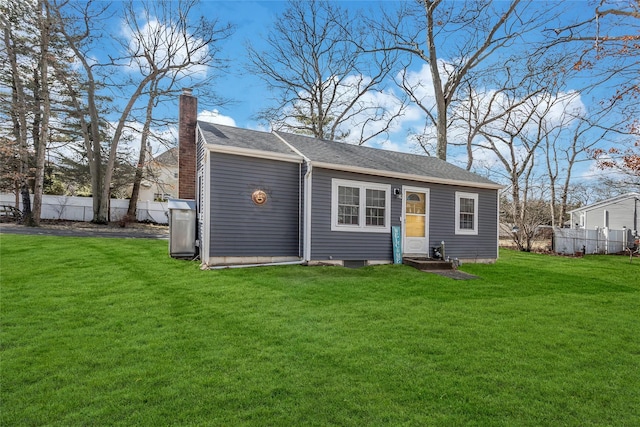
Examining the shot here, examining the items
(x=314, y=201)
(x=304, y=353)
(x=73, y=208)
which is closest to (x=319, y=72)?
(x=314, y=201)

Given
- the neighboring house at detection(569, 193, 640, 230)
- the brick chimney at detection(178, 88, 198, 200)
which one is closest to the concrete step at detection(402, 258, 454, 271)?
the brick chimney at detection(178, 88, 198, 200)

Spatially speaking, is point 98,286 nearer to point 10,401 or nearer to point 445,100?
point 10,401

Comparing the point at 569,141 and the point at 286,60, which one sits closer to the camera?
the point at 286,60

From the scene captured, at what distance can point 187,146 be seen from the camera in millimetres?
10633

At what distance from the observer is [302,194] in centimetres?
929

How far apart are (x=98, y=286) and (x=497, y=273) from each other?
968cm

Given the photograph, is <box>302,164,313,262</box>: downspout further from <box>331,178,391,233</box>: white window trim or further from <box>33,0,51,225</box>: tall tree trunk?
<box>33,0,51,225</box>: tall tree trunk

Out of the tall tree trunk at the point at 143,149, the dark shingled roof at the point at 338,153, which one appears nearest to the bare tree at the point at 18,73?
the tall tree trunk at the point at 143,149

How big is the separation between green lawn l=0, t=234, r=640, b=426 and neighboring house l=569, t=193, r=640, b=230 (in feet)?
74.2

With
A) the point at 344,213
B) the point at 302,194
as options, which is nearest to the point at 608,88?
the point at 344,213

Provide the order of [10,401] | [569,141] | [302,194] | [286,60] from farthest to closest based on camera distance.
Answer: [569,141]
[286,60]
[302,194]
[10,401]

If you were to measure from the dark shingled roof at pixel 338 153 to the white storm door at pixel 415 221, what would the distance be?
638 mm

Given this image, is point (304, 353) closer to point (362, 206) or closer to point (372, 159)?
point (362, 206)

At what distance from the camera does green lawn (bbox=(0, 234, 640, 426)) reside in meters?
2.61
